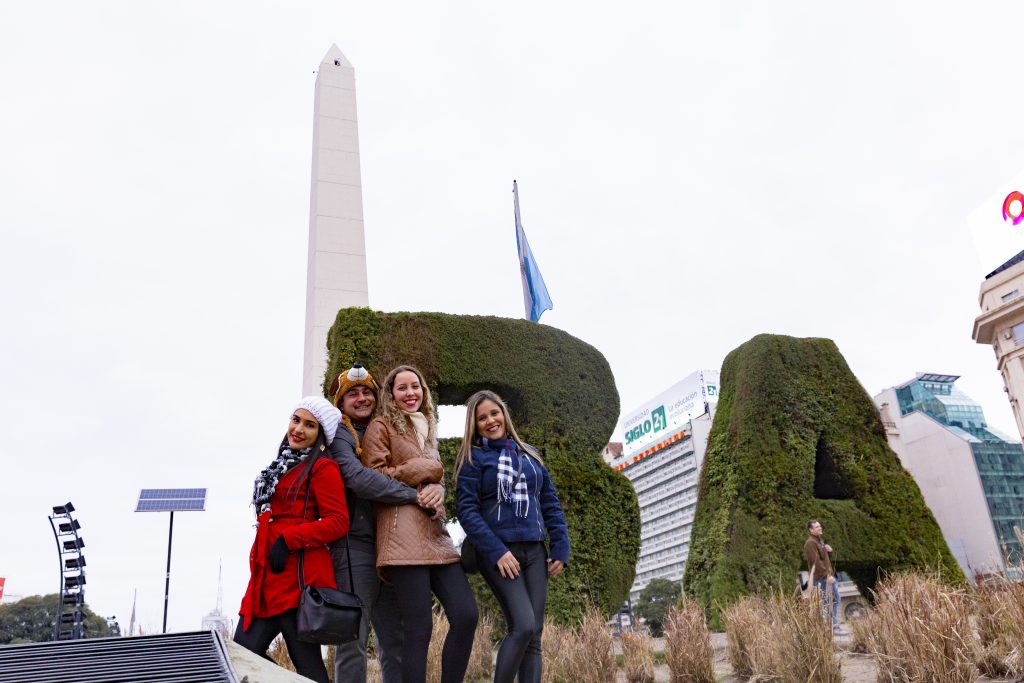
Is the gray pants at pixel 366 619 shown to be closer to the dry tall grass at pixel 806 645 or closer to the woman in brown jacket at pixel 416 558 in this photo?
the woman in brown jacket at pixel 416 558

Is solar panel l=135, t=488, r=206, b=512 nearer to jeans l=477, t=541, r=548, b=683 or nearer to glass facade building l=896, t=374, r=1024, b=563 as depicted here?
jeans l=477, t=541, r=548, b=683

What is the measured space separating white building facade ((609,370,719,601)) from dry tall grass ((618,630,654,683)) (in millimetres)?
69119

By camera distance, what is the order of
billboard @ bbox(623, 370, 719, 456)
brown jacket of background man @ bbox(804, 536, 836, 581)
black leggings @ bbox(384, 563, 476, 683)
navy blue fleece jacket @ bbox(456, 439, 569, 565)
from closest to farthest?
black leggings @ bbox(384, 563, 476, 683)
navy blue fleece jacket @ bbox(456, 439, 569, 565)
brown jacket of background man @ bbox(804, 536, 836, 581)
billboard @ bbox(623, 370, 719, 456)

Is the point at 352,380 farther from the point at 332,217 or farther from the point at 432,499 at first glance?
the point at 332,217

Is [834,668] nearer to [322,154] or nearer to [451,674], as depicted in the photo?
[451,674]

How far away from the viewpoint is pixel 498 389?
32.0 ft

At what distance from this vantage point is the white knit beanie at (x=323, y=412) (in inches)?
132

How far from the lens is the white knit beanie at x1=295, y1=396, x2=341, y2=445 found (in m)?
3.36

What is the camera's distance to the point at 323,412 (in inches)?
133

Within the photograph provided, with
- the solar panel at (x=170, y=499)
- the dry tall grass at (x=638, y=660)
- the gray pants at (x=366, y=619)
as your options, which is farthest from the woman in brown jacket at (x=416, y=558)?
the solar panel at (x=170, y=499)

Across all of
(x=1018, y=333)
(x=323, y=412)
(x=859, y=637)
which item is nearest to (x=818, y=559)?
(x=859, y=637)

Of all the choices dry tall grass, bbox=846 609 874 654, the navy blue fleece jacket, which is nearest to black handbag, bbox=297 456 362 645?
the navy blue fleece jacket

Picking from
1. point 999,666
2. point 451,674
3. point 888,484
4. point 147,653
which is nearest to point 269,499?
point 147,653

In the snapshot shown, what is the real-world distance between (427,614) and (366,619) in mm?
335
